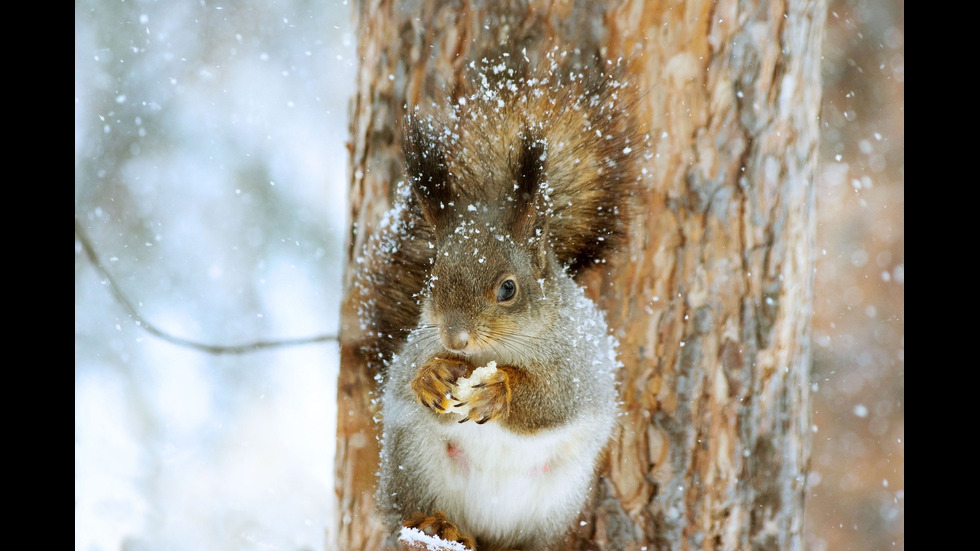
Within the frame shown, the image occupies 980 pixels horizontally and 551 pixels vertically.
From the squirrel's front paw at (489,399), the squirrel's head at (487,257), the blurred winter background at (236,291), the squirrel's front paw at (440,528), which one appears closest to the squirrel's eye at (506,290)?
the squirrel's head at (487,257)

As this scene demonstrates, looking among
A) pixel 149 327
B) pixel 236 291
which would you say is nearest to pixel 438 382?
pixel 236 291

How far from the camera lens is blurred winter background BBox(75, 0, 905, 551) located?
120 centimetres

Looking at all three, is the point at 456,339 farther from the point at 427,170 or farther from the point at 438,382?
the point at 427,170

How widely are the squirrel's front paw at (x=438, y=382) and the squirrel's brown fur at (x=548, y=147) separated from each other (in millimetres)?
197

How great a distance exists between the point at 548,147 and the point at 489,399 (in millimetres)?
350

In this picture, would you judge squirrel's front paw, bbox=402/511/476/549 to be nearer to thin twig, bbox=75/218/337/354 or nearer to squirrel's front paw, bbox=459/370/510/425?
squirrel's front paw, bbox=459/370/510/425

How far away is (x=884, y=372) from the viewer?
3.83 feet

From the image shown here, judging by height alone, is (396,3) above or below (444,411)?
above

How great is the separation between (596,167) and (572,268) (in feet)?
0.48

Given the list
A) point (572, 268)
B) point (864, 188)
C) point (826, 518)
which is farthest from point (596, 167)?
point (826, 518)

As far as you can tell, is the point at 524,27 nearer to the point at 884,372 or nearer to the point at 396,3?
the point at 396,3

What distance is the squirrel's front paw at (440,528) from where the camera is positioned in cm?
96

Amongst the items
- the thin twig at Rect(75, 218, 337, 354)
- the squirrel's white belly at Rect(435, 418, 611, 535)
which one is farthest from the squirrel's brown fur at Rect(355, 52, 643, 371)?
the thin twig at Rect(75, 218, 337, 354)

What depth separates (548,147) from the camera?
0.91m
